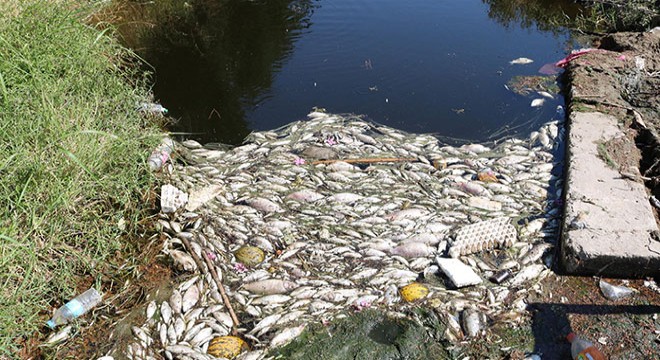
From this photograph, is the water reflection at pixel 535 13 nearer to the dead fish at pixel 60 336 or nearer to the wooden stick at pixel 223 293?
the wooden stick at pixel 223 293

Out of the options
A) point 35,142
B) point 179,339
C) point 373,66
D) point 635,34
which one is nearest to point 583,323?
point 179,339

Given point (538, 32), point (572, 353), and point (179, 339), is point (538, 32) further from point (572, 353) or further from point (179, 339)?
point (179, 339)

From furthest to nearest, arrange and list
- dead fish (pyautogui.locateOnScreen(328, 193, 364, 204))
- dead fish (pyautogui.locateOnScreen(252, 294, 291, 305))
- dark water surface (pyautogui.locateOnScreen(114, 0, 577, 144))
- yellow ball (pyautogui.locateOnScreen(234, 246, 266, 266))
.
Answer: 1. dark water surface (pyautogui.locateOnScreen(114, 0, 577, 144))
2. dead fish (pyautogui.locateOnScreen(328, 193, 364, 204))
3. yellow ball (pyautogui.locateOnScreen(234, 246, 266, 266))
4. dead fish (pyautogui.locateOnScreen(252, 294, 291, 305))

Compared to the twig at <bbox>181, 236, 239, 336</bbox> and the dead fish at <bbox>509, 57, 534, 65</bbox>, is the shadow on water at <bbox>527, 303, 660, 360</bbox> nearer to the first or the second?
the twig at <bbox>181, 236, 239, 336</bbox>

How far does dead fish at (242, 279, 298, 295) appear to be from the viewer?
314 cm

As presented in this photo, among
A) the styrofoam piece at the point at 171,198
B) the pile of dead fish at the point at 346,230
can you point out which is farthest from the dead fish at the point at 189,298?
the styrofoam piece at the point at 171,198

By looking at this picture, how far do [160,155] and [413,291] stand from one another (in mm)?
1904

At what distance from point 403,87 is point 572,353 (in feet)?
10.6

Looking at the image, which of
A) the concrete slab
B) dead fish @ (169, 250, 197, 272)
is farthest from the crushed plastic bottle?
the concrete slab

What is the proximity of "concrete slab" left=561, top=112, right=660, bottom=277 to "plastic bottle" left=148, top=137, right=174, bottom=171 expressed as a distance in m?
2.47

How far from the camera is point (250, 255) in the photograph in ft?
11.0

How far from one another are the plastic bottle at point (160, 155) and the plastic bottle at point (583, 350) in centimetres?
256

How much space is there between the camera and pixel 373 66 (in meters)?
5.91

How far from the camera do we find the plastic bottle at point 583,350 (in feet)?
8.79
